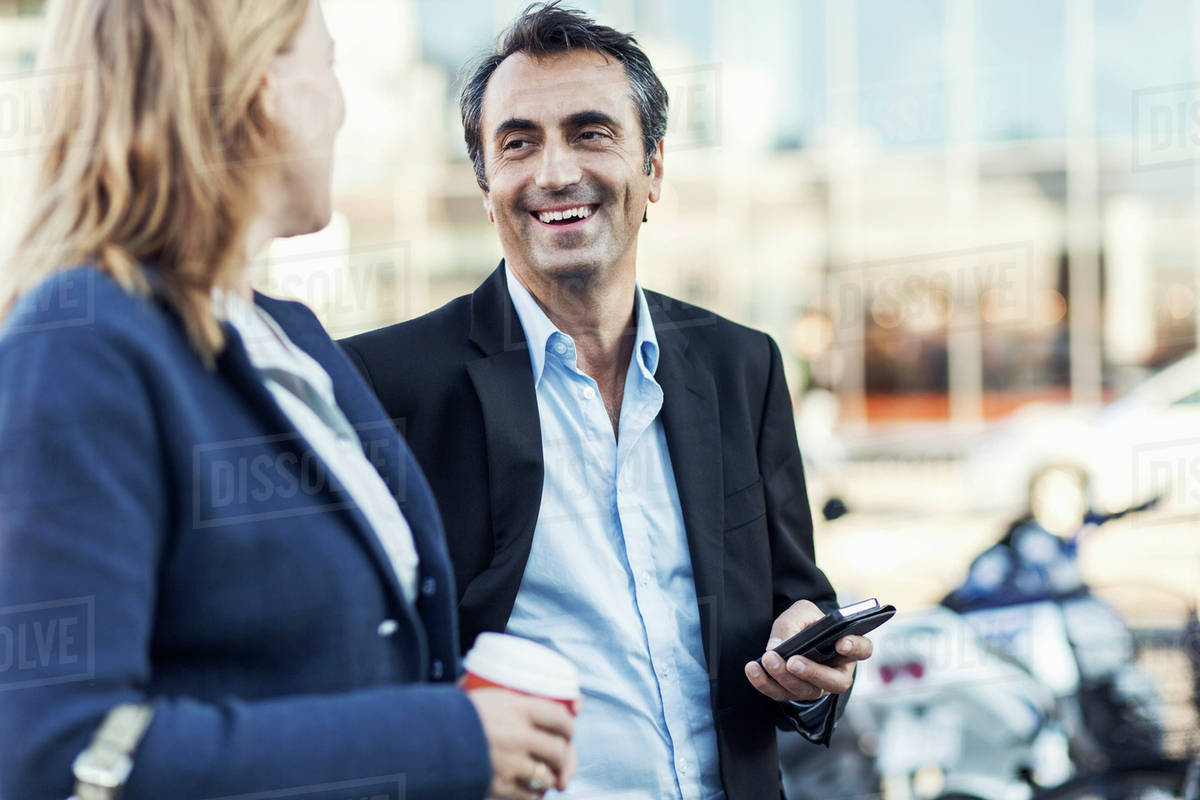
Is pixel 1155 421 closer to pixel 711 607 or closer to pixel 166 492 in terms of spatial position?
pixel 711 607

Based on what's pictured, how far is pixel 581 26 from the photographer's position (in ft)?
6.65

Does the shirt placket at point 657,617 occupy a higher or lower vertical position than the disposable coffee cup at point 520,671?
lower

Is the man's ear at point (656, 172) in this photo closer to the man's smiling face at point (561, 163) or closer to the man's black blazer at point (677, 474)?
the man's smiling face at point (561, 163)

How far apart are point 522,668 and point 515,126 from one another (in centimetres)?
116

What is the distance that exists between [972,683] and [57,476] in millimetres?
3420

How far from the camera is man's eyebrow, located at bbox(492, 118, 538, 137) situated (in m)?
1.99

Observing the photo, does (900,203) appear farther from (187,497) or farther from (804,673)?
(187,497)

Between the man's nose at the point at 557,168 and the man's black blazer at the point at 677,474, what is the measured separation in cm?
19

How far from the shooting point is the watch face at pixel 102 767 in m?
0.90

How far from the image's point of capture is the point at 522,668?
1.10 metres

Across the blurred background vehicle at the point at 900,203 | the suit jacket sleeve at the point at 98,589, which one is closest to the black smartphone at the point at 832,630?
the suit jacket sleeve at the point at 98,589

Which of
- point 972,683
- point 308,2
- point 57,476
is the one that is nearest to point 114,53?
point 308,2

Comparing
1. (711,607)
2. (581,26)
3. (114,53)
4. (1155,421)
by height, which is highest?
(581,26)

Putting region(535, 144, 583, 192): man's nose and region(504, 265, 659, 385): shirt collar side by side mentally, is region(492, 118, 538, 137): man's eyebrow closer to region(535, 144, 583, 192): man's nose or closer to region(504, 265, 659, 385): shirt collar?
region(535, 144, 583, 192): man's nose
